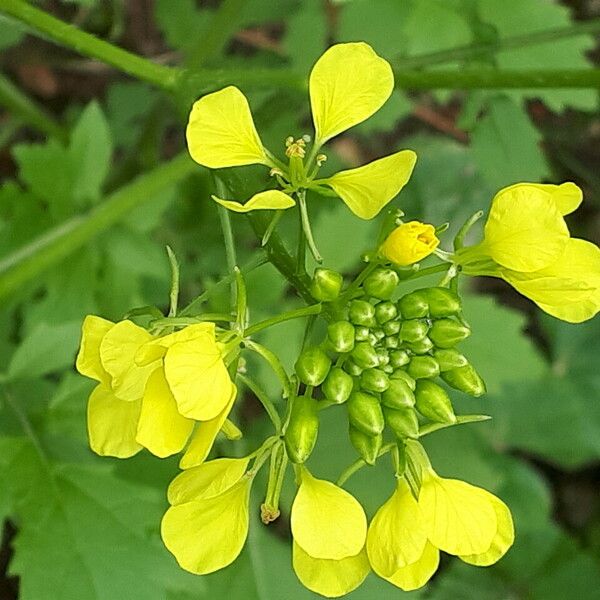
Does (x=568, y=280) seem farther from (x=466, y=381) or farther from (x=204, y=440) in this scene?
(x=204, y=440)

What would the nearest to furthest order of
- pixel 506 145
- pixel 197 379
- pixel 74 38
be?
pixel 197 379 → pixel 74 38 → pixel 506 145

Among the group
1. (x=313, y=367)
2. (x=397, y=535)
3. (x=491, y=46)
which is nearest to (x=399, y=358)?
(x=313, y=367)

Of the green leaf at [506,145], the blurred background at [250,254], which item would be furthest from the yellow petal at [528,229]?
the green leaf at [506,145]

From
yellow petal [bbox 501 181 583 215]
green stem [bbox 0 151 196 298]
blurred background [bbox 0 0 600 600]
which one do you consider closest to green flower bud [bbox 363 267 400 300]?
yellow petal [bbox 501 181 583 215]

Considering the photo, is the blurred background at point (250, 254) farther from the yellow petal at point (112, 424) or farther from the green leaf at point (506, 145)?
the yellow petal at point (112, 424)

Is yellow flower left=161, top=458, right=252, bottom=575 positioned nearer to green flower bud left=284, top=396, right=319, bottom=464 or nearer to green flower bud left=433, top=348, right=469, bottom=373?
green flower bud left=284, top=396, right=319, bottom=464

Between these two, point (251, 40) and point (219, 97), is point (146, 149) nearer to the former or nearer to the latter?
point (251, 40)

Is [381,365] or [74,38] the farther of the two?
[74,38]
